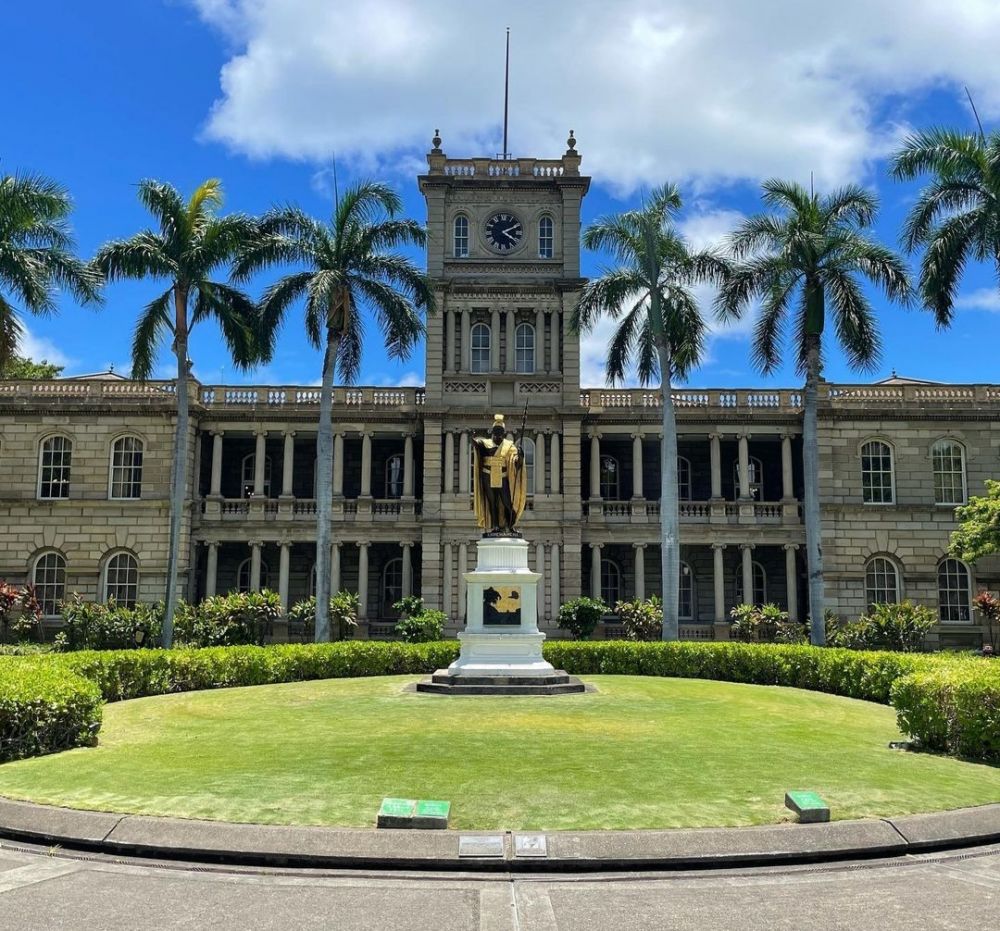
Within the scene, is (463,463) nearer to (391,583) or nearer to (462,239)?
(391,583)

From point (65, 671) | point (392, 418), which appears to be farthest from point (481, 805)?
point (392, 418)

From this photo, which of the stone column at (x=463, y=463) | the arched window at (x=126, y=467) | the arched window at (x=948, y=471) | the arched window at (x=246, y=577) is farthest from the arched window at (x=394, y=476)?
the arched window at (x=948, y=471)

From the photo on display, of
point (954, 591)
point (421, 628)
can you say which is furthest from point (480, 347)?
point (954, 591)

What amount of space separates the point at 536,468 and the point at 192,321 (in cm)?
1273

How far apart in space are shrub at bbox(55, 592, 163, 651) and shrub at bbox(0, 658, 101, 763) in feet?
50.6

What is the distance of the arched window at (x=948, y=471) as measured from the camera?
3378 cm

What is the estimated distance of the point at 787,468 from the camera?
34438 mm

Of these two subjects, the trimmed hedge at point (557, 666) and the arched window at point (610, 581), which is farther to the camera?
the arched window at point (610, 581)

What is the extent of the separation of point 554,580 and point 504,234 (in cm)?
1244

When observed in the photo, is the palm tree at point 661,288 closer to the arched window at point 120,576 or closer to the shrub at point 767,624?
the shrub at point 767,624

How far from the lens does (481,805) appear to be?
27.1 ft

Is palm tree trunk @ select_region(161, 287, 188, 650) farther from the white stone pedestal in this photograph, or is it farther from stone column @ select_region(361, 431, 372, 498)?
the white stone pedestal

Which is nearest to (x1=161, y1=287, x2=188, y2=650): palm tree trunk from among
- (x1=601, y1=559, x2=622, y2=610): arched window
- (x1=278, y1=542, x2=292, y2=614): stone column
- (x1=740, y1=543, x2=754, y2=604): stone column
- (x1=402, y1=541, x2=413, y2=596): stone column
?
(x1=278, y1=542, x2=292, y2=614): stone column

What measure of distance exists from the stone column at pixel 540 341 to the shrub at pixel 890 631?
13.1 metres
